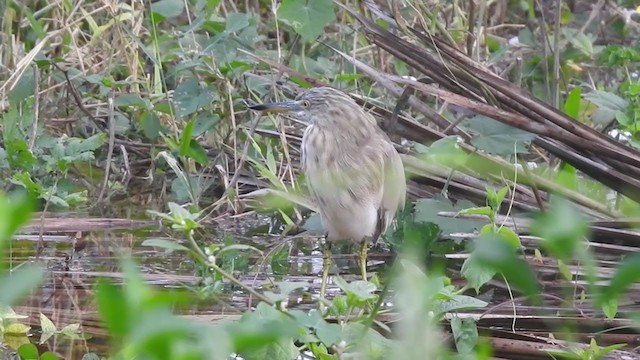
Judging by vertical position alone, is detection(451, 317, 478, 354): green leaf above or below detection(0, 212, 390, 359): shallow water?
above

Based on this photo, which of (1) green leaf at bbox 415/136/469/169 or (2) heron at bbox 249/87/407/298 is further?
(2) heron at bbox 249/87/407/298

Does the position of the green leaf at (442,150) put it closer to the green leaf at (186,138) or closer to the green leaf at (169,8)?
the green leaf at (186,138)

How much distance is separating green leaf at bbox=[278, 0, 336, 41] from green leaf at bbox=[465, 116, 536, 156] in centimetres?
110

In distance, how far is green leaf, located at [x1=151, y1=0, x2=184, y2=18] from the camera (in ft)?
20.3

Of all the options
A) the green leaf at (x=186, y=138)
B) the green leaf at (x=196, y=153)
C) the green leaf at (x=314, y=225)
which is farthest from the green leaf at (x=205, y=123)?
the green leaf at (x=314, y=225)

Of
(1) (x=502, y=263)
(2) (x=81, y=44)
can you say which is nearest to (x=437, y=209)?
(2) (x=81, y=44)

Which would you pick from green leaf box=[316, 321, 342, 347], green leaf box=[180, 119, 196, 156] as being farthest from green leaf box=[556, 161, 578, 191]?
green leaf box=[180, 119, 196, 156]

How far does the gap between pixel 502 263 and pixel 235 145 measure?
15.0 feet

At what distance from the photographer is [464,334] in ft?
12.6

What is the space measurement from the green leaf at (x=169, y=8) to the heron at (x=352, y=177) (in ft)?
4.29

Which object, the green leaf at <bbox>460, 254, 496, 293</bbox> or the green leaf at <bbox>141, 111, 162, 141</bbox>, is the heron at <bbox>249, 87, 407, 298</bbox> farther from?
the green leaf at <bbox>141, 111, 162, 141</bbox>

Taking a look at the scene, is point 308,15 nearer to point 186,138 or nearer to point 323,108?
point 323,108

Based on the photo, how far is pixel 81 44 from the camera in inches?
282

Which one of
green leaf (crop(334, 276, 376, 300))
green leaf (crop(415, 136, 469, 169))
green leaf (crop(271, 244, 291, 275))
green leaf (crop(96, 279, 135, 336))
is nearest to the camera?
green leaf (crop(96, 279, 135, 336))
